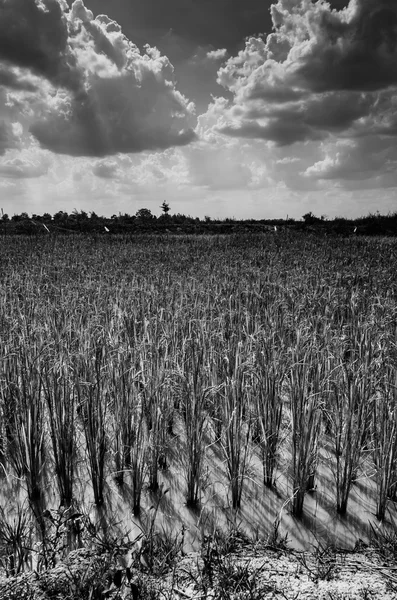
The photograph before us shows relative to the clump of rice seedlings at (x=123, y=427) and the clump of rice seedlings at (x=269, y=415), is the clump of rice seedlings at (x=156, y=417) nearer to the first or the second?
the clump of rice seedlings at (x=123, y=427)

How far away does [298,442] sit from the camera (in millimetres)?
2877

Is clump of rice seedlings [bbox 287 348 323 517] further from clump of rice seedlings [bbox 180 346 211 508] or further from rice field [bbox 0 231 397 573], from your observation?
clump of rice seedlings [bbox 180 346 211 508]

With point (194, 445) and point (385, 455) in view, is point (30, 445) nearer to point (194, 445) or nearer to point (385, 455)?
point (194, 445)

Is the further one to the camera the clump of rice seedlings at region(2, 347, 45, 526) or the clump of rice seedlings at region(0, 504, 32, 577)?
the clump of rice seedlings at region(2, 347, 45, 526)

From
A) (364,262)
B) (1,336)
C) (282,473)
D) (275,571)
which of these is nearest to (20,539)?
(275,571)

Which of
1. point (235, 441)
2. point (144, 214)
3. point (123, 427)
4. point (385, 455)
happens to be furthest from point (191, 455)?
point (144, 214)

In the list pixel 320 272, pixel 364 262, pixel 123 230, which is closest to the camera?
pixel 320 272

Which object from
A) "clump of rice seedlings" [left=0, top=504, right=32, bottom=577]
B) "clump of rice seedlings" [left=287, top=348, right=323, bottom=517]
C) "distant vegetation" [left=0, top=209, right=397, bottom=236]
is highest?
"distant vegetation" [left=0, top=209, right=397, bottom=236]

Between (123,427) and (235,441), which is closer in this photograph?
(235,441)

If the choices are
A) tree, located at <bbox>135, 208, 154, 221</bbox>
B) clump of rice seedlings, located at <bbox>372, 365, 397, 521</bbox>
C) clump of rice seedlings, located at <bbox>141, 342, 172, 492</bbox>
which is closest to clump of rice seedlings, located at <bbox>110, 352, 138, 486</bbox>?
clump of rice seedlings, located at <bbox>141, 342, 172, 492</bbox>

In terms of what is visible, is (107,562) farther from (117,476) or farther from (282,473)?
(282,473)

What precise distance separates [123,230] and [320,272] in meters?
18.8

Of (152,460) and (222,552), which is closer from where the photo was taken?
(222,552)

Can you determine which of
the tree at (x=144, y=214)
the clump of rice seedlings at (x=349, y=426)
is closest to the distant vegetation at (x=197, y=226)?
→ the tree at (x=144, y=214)
